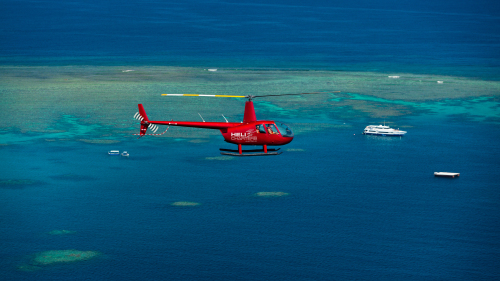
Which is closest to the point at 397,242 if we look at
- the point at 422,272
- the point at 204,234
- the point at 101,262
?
the point at 422,272

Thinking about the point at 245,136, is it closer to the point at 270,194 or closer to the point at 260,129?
the point at 260,129

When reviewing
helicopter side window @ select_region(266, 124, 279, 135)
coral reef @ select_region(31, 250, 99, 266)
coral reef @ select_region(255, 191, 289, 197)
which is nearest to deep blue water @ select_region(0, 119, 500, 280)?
coral reef @ select_region(255, 191, 289, 197)

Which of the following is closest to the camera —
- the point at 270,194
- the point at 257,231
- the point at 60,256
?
the point at 60,256

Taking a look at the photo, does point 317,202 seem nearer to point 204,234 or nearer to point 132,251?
point 204,234

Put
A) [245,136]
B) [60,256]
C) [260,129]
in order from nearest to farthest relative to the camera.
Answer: [260,129] < [245,136] < [60,256]

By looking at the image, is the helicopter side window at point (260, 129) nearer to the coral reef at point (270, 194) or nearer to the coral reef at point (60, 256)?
the coral reef at point (60, 256)

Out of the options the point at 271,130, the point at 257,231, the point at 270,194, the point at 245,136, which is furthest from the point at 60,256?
the point at 271,130

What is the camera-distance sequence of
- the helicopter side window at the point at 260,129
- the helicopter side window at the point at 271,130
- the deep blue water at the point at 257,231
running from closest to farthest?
the helicopter side window at the point at 271,130 → the helicopter side window at the point at 260,129 → the deep blue water at the point at 257,231

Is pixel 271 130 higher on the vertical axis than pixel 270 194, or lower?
higher

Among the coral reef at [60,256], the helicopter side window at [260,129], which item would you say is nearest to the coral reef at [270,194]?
the coral reef at [60,256]
